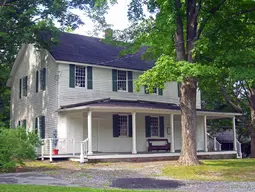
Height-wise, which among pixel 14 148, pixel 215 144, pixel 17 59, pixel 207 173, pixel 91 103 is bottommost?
pixel 207 173

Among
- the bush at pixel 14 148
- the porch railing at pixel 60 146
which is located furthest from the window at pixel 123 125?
the bush at pixel 14 148

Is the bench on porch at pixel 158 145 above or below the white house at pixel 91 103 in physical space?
below

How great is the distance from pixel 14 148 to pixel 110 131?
8157 mm

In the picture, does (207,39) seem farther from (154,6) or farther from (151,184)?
(151,184)

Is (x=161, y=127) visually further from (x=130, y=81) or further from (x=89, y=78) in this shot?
(x=89, y=78)

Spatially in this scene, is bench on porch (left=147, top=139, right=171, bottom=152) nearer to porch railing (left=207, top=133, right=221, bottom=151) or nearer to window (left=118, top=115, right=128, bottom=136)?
window (left=118, top=115, right=128, bottom=136)

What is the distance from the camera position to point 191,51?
16281 millimetres

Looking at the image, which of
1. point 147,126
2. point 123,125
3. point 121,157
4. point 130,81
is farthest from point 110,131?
point 130,81

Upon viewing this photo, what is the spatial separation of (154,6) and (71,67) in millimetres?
6516

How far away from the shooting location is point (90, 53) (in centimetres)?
2347

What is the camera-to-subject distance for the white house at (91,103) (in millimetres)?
20531

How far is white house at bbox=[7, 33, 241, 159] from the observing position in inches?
808

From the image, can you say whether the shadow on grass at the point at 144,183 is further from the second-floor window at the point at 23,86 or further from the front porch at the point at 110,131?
the second-floor window at the point at 23,86

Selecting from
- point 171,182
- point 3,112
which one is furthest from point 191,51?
point 3,112
